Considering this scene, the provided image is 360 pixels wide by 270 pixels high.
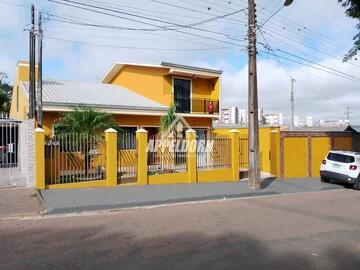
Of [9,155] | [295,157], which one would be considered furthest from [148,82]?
[9,155]

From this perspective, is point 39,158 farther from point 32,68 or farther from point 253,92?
point 253,92

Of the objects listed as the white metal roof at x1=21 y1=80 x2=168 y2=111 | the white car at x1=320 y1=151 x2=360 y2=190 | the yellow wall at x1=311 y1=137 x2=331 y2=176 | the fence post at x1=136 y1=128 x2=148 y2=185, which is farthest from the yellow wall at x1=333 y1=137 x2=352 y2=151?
the fence post at x1=136 y1=128 x2=148 y2=185

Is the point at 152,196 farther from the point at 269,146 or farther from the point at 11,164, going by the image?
the point at 269,146

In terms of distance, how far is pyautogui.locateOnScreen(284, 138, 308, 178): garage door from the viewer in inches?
880

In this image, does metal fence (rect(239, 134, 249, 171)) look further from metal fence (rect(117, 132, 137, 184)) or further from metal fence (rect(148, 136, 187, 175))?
metal fence (rect(117, 132, 137, 184))

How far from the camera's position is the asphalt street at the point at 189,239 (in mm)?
6625

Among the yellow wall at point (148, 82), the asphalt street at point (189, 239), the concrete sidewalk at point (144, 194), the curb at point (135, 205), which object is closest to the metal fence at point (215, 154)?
the concrete sidewalk at point (144, 194)

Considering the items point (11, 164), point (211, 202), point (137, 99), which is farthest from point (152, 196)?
point (137, 99)

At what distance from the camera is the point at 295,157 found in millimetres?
22609

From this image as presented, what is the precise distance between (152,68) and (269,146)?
9402 millimetres

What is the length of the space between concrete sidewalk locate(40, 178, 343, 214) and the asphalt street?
0.89 meters

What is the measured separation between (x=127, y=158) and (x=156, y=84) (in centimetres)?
1166

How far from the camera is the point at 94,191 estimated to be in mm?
14727

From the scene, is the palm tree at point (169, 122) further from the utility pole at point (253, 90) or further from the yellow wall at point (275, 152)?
the utility pole at point (253, 90)
